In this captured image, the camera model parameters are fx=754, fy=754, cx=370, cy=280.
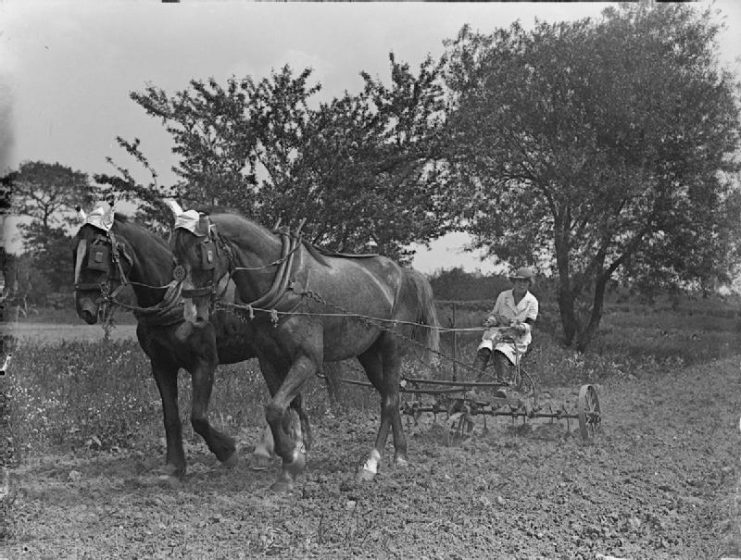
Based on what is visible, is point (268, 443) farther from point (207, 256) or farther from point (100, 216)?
point (100, 216)

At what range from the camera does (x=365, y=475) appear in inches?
228

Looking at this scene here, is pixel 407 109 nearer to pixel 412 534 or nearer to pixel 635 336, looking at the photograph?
pixel 412 534

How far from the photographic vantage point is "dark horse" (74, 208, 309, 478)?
5.07 metres

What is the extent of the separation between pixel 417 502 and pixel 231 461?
5.70 feet

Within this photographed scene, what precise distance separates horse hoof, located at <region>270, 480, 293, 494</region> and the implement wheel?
3.21 meters

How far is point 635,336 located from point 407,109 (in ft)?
25.6

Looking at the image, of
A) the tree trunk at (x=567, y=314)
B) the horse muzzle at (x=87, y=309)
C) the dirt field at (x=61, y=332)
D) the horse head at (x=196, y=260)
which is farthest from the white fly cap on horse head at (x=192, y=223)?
the tree trunk at (x=567, y=314)

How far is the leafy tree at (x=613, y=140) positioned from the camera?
485 inches

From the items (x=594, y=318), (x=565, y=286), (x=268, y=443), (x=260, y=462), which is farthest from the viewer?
(x=594, y=318)

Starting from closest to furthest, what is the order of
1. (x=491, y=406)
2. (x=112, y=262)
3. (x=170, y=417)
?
(x=112, y=262) → (x=170, y=417) → (x=491, y=406)

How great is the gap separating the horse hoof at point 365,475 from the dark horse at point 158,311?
3.42 ft

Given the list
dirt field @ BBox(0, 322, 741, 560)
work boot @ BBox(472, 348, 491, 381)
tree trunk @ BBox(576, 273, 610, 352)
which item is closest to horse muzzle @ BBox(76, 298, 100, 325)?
dirt field @ BBox(0, 322, 741, 560)

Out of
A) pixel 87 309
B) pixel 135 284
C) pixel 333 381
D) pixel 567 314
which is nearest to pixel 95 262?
pixel 87 309

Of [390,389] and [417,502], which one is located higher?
[390,389]
